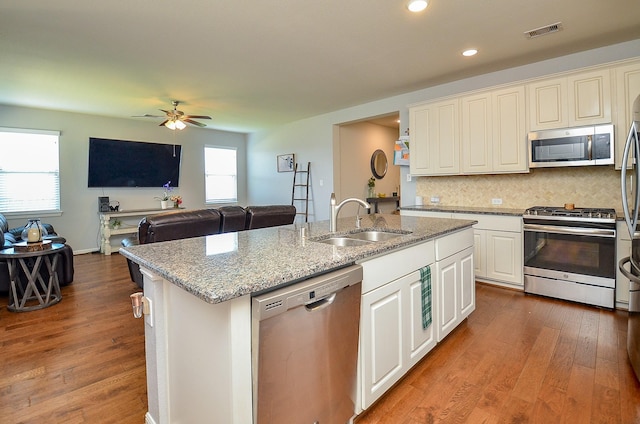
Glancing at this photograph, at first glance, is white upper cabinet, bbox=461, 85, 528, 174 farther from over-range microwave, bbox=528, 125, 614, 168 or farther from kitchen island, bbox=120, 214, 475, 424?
kitchen island, bbox=120, 214, 475, 424

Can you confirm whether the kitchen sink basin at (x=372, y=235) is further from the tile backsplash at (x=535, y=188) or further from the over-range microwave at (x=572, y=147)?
the tile backsplash at (x=535, y=188)

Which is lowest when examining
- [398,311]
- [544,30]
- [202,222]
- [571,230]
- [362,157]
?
[398,311]

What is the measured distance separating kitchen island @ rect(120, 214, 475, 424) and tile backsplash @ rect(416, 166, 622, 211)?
9.00 ft

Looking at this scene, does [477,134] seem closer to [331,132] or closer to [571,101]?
[571,101]

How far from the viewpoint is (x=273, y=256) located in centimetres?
145

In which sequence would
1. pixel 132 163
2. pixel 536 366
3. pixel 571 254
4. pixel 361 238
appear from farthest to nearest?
1. pixel 132 163
2. pixel 571 254
3. pixel 361 238
4. pixel 536 366

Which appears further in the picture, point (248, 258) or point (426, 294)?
point (426, 294)

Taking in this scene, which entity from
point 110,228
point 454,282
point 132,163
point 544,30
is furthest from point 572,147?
point 110,228

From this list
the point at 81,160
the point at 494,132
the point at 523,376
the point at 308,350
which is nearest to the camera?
the point at 308,350

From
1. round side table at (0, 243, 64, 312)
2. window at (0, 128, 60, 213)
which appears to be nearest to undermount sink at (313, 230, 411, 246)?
round side table at (0, 243, 64, 312)

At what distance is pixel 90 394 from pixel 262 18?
289 centimetres

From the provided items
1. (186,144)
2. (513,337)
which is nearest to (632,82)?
(513,337)

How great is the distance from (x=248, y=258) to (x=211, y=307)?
13.3 inches

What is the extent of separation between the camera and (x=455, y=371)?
2.02m
